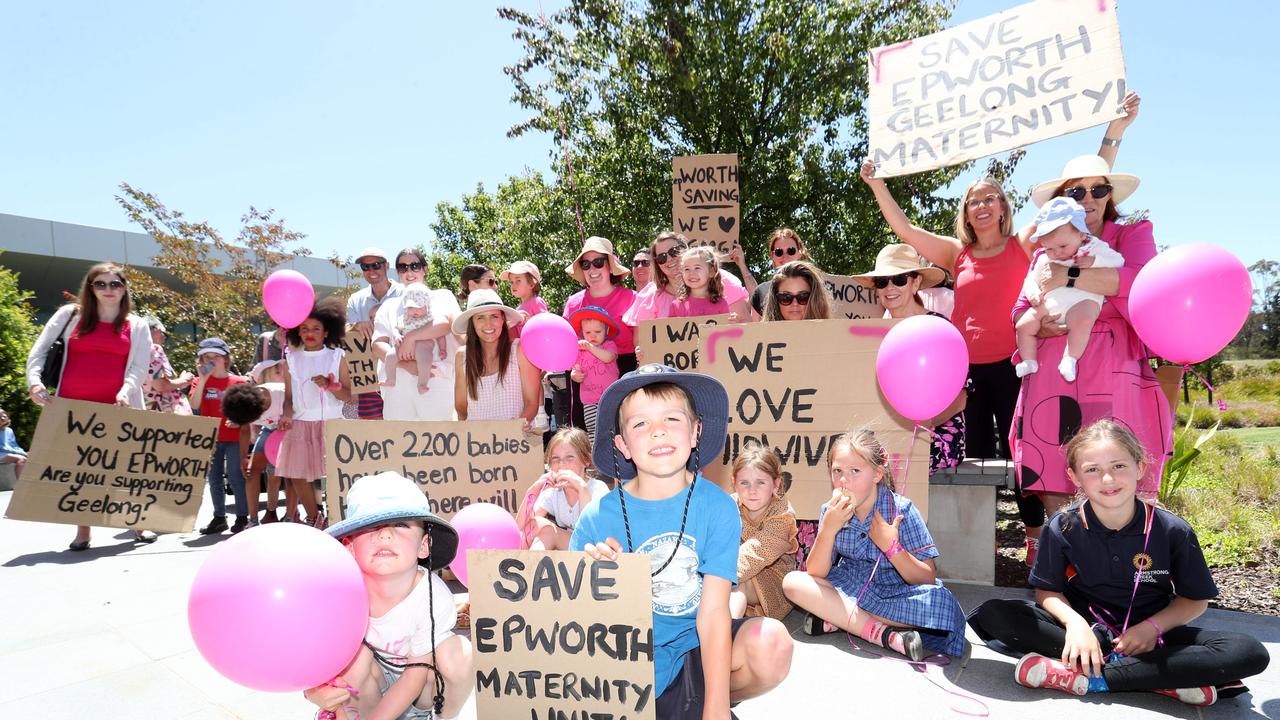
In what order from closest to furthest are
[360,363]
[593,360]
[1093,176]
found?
[1093,176] < [593,360] < [360,363]

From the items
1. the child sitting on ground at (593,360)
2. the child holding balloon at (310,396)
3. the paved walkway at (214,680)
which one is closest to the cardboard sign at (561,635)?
the paved walkway at (214,680)

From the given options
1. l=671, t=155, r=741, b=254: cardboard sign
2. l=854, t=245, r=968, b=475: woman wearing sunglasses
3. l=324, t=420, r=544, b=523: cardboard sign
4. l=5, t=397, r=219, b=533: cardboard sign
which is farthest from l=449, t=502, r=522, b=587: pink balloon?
l=671, t=155, r=741, b=254: cardboard sign

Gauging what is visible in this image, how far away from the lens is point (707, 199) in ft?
22.8

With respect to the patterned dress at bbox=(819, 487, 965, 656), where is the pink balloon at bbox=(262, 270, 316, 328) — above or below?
above

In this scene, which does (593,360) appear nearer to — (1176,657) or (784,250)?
(784,250)

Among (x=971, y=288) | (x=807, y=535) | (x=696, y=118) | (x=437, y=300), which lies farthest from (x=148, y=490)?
(x=696, y=118)

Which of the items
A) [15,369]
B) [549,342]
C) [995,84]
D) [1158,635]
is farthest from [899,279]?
[15,369]

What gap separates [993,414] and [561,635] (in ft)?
10.9

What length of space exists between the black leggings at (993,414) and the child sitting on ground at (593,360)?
93.9 inches

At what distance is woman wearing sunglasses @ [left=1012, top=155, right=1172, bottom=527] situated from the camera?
11.1ft

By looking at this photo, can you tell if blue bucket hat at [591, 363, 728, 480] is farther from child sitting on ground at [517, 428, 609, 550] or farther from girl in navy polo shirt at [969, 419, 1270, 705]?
girl in navy polo shirt at [969, 419, 1270, 705]

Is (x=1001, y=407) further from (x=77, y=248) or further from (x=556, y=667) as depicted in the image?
(x=77, y=248)

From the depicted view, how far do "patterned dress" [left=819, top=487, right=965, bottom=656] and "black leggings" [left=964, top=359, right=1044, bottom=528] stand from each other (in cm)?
107

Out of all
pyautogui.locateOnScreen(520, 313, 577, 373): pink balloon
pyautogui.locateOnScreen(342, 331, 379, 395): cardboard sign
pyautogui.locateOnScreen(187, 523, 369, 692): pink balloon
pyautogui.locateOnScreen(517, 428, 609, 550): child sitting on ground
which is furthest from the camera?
pyautogui.locateOnScreen(342, 331, 379, 395): cardboard sign
